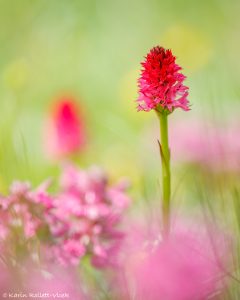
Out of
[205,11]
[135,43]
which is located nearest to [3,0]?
[135,43]

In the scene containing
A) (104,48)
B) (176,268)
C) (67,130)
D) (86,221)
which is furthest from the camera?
(104,48)

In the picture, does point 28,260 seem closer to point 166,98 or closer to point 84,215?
point 84,215

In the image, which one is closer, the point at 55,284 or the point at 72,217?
the point at 55,284

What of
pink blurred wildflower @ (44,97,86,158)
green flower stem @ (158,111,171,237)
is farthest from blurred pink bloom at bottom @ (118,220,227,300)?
pink blurred wildflower @ (44,97,86,158)

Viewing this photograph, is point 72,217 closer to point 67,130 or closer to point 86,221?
point 86,221

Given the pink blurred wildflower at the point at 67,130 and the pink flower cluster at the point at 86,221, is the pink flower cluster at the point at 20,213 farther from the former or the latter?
the pink blurred wildflower at the point at 67,130

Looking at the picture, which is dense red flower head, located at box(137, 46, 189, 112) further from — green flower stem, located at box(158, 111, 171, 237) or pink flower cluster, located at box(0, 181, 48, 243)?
pink flower cluster, located at box(0, 181, 48, 243)

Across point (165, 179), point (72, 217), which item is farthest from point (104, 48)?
point (165, 179)
